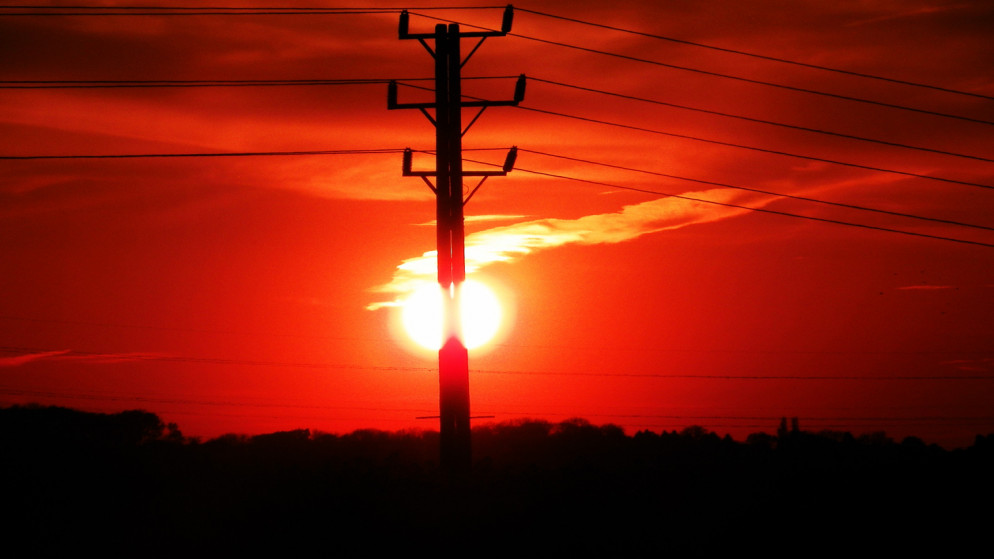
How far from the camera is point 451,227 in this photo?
89.7ft

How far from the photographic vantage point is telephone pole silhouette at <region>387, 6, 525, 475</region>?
86.4 feet

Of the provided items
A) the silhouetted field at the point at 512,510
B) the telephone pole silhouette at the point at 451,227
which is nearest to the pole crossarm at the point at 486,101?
the telephone pole silhouette at the point at 451,227

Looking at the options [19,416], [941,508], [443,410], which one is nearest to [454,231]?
[443,410]

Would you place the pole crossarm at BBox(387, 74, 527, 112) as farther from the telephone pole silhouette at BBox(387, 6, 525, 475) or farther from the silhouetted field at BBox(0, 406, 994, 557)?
the silhouetted field at BBox(0, 406, 994, 557)

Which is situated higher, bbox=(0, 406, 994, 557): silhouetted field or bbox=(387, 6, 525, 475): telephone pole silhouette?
bbox=(387, 6, 525, 475): telephone pole silhouette

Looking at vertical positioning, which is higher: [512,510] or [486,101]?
[486,101]

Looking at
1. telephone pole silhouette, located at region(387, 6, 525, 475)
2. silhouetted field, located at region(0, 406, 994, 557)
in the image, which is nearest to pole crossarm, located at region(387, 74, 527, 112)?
telephone pole silhouette, located at region(387, 6, 525, 475)

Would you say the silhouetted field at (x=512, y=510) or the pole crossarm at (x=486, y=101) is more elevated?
the pole crossarm at (x=486, y=101)

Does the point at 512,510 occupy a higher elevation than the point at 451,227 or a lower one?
lower

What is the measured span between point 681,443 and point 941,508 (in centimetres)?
4457

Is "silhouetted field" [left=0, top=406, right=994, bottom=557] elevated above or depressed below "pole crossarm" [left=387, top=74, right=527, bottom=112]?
below

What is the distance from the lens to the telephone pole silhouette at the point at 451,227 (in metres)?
26.3

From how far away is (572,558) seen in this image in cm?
2672

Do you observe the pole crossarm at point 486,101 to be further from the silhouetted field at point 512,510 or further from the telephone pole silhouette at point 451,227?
the silhouetted field at point 512,510
